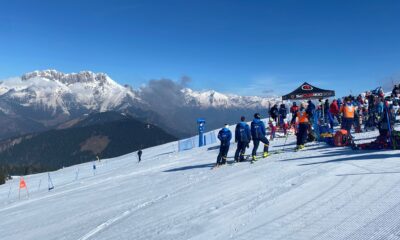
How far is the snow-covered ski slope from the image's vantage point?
7.30 meters

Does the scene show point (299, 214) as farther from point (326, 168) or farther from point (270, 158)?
point (270, 158)

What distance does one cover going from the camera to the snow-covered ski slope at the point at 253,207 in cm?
730

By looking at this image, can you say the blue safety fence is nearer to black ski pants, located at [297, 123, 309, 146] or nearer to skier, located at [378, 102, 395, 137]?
black ski pants, located at [297, 123, 309, 146]

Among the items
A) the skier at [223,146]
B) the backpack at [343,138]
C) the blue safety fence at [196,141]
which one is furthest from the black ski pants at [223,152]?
the blue safety fence at [196,141]

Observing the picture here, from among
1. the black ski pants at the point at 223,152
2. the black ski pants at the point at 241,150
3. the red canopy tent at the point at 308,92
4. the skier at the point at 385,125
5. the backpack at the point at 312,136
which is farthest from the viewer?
the red canopy tent at the point at 308,92

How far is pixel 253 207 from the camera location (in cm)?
898

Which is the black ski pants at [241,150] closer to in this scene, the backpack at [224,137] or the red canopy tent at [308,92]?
the backpack at [224,137]

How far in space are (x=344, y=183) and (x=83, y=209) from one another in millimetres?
8589

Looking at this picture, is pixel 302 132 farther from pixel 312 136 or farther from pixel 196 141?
pixel 196 141

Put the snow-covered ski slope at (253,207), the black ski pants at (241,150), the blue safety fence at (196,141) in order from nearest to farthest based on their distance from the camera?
the snow-covered ski slope at (253,207)
the black ski pants at (241,150)
the blue safety fence at (196,141)

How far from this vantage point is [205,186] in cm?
1285

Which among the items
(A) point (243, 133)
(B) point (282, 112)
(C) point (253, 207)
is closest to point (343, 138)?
(A) point (243, 133)

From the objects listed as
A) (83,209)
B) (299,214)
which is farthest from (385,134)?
(83,209)

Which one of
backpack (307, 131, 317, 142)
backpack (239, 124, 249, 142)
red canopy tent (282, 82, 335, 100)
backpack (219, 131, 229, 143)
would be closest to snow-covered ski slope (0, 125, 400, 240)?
backpack (239, 124, 249, 142)
